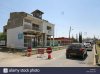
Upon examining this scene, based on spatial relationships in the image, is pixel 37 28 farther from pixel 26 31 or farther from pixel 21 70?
pixel 21 70

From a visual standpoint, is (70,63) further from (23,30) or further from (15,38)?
(15,38)

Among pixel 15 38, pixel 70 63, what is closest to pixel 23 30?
pixel 15 38

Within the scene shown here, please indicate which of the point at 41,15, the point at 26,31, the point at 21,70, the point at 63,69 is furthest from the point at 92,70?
the point at 41,15

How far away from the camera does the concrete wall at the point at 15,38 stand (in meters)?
50.8

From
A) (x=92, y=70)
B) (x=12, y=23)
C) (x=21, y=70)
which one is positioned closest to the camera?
(x=21, y=70)

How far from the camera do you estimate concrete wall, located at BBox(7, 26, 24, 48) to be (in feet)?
167

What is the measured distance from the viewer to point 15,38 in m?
53.2

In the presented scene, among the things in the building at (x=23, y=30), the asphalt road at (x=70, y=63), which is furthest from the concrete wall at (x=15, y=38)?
the asphalt road at (x=70, y=63)

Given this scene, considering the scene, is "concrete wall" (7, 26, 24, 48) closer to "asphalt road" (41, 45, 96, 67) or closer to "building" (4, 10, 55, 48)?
"building" (4, 10, 55, 48)

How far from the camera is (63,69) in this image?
820 centimetres

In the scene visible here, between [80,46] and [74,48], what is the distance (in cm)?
82

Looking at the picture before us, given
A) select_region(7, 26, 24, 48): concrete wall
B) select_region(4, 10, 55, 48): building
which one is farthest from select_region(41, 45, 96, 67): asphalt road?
select_region(7, 26, 24, 48): concrete wall

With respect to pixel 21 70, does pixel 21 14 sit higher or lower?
higher

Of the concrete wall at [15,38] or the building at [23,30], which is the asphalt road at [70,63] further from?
the concrete wall at [15,38]
